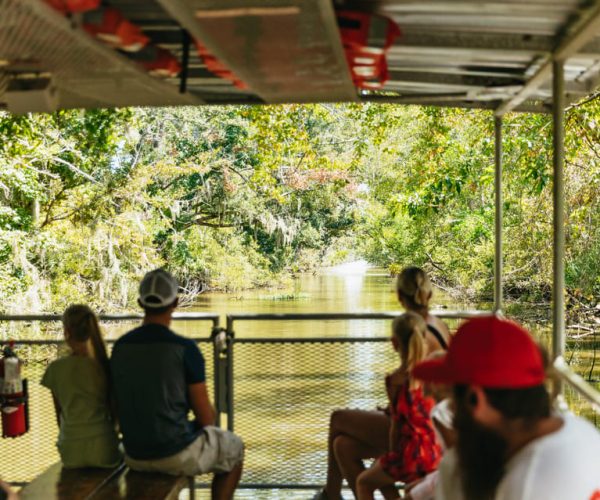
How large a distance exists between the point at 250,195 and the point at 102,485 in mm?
26571

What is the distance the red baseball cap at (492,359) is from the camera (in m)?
1.58

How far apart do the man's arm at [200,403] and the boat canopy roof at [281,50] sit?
49.3 inches

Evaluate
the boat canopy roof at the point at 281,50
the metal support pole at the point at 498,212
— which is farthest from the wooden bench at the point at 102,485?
the metal support pole at the point at 498,212

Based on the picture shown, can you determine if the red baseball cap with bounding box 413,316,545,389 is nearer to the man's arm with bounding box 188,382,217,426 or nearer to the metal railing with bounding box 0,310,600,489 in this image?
the man's arm with bounding box 188,382,217,426

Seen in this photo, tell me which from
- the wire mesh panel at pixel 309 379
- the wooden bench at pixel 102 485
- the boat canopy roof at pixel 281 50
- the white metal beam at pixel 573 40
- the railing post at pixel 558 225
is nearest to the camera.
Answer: the boat canopy roof at pixel 281 50

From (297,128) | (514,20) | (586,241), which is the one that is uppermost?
(297,128)

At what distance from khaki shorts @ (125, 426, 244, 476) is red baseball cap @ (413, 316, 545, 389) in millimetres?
1925

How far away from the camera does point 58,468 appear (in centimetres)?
358

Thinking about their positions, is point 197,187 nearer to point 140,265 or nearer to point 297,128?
point 140,265

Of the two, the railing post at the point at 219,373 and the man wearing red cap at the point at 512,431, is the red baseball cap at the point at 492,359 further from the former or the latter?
the railing post at the point at 219,373

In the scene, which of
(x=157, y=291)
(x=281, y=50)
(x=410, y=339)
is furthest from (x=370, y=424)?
(x=281, y=50)

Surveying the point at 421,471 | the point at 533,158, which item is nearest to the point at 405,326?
the point at 421,471

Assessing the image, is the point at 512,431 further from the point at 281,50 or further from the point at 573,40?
the point at 573,40

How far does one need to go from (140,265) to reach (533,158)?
35.6ft
